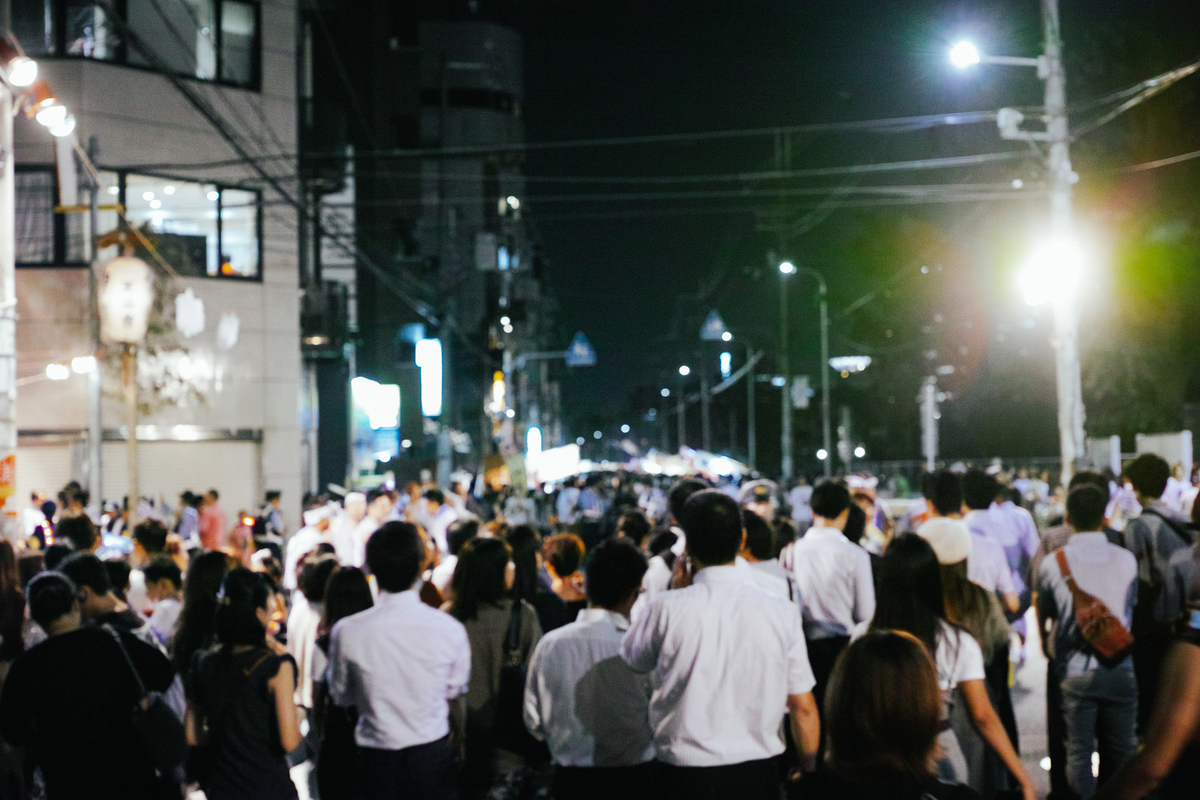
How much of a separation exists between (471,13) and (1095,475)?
3020 inches

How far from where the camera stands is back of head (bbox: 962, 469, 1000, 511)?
8883 mm

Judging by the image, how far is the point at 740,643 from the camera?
4344 millimetres

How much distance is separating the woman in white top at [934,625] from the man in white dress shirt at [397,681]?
1.98 m

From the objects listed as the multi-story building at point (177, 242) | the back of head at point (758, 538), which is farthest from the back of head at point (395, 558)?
the multi-story building at point (177, 242)

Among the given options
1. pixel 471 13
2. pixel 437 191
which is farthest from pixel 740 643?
pixel 471 13

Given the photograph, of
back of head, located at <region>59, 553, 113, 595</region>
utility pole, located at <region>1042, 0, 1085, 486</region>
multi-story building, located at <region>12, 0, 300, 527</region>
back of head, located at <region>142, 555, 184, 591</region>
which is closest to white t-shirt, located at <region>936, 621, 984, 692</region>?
back of head, located at <region>59, 553, 113, 595</region>

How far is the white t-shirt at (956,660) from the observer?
193 inches

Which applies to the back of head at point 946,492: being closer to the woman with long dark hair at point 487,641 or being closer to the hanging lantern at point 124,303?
the woman with long dark hair at point 487,641

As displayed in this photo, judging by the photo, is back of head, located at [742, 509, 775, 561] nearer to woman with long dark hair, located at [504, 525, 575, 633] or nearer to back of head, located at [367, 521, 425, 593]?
woman with long dark hair, located at [504, 525, 575, 633]

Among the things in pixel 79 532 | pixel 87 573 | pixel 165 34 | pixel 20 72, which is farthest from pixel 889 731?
pixel 165 34

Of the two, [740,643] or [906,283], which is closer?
[740,643]

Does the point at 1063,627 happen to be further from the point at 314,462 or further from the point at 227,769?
the point at 314,462

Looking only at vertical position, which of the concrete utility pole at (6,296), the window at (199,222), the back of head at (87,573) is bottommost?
the back of head at (87,573)

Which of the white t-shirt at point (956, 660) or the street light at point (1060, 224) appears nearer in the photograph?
the white t-shirt at point (956, 660)
